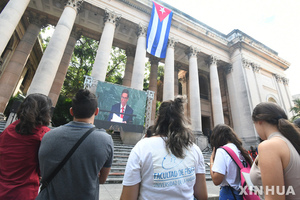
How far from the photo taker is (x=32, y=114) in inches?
68.1

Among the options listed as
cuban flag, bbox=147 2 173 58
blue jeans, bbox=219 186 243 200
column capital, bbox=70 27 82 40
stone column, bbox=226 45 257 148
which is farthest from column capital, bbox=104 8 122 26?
stone column, bbox=226 45 257 148

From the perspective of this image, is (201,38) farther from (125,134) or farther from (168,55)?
(125,134)

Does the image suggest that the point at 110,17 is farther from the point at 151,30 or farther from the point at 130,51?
the point at 130,51

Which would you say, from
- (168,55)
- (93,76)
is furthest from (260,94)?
(93,76)

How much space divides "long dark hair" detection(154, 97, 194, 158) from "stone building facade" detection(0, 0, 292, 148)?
31.6 feet

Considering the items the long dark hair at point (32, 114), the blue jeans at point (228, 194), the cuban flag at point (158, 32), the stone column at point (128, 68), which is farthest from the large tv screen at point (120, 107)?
the blue jeans at point (228, 194)

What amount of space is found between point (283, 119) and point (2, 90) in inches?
649

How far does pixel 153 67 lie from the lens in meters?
18.1

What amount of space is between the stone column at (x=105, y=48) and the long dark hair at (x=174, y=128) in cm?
960

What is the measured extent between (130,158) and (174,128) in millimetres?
557

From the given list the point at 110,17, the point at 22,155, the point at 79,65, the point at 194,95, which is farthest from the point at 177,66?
the point at 22,155

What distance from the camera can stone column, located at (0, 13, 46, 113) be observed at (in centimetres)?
1145

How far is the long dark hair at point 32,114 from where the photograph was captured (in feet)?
5.49

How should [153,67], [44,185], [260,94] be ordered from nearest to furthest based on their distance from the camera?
[44,185], [260,94], [153,67]
